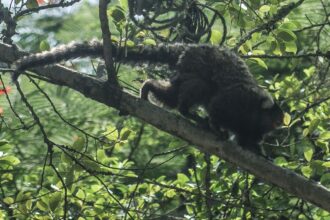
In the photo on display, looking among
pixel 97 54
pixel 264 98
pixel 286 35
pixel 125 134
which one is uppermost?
pixel 286 35

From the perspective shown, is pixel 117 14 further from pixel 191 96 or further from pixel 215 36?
pixel 215 36

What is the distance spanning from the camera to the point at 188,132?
457 centimetres

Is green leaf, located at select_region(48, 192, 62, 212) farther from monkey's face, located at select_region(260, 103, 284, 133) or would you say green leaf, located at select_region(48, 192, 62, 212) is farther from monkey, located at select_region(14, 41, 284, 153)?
monkey's face, located at select_region(260, 103, 284, 133)

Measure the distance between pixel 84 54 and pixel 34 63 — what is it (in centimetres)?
74

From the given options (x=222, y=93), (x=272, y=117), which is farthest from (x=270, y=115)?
(x=222, y=93)

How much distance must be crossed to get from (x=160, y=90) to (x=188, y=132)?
1.18 metres

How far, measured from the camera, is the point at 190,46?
5.70 meters

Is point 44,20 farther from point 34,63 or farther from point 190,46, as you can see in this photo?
point 34,63

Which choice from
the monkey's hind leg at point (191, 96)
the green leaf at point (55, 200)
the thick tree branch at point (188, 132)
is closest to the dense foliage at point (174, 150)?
the green leaf at point (55, 200)

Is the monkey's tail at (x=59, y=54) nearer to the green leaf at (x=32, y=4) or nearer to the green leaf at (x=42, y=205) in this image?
the green leaf at (x=32, y=4)

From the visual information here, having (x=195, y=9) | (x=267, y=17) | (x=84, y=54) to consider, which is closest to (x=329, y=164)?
(x=267, y=17)

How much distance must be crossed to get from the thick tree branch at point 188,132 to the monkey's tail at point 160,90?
1030mm

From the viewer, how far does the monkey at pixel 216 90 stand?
550cm

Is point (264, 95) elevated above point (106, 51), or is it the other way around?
point (106, 51)
